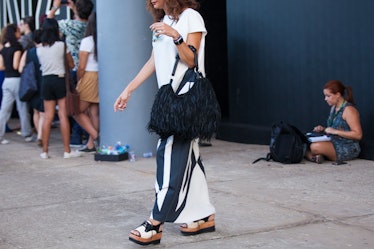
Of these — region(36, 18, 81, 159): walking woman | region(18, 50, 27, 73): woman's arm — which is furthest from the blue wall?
region(18, 50, 27, 73): woman's arm

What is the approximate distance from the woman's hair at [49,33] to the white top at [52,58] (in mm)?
61

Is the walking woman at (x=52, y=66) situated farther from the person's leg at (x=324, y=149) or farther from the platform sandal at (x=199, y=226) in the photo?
the platform sandal at (x=199, y=226)

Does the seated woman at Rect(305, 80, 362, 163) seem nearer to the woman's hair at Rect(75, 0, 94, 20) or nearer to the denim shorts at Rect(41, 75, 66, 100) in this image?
the denim shorts at Rect(41, 75, 66, 100)

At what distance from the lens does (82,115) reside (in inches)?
365

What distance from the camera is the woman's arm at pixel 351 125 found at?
7.65 m

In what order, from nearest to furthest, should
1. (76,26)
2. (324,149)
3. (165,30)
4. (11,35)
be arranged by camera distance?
(165,30)
(324,149)
(76,26)
(11,35)

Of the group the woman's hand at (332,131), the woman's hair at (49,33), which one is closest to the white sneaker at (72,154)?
the woman's hair at (49,33)

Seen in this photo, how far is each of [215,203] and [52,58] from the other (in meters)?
3.54

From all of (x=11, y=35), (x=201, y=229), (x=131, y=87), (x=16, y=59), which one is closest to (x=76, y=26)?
(x=16, y=59)

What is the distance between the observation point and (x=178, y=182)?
4754 millimetres

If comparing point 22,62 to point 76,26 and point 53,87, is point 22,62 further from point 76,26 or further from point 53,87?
point 53,87

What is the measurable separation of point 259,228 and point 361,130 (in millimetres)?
2929

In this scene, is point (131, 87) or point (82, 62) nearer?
point (131, 87)

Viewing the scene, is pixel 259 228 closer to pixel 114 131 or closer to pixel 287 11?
pixel 114 131
